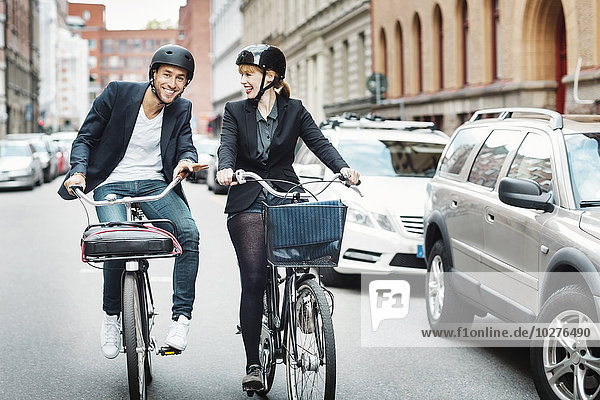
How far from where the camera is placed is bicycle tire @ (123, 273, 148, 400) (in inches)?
198

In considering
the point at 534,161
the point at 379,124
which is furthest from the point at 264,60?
the point at 379,124

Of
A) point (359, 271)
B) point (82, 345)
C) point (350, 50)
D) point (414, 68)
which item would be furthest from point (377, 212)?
point (350, 50)

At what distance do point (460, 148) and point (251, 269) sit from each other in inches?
124

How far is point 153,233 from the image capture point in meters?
5.20

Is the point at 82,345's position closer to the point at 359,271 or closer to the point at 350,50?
the point at 359,271

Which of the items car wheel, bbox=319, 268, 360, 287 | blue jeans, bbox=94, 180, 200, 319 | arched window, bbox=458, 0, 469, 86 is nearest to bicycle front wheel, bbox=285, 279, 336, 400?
blue jeans, bbox=94, 180, 200, 319

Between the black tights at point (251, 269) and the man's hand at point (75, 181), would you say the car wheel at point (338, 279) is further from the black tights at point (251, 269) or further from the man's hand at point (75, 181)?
the man's hand at point (75, 181)

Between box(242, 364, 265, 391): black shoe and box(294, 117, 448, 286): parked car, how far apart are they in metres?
4.27

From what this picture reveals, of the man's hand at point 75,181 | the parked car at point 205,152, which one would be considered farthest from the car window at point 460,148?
the parked car at point 205,152

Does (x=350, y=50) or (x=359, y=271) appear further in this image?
(x=350, y=50)

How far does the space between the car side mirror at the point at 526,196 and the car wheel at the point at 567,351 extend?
0.61m

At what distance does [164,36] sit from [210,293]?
179m

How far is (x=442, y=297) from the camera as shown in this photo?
785 cm

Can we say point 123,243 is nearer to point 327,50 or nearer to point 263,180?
point 263,180
